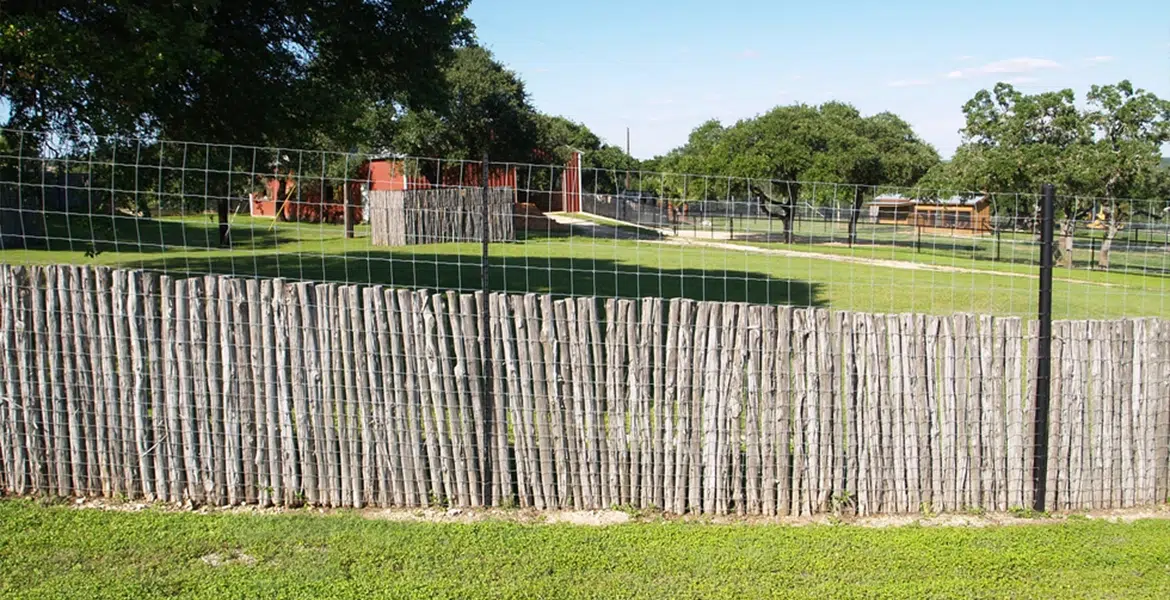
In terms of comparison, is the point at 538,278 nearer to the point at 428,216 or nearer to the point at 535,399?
the point at 428,216

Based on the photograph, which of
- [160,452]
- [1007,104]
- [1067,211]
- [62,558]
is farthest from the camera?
[1007,104]

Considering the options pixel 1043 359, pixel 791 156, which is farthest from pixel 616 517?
pixel 791 156

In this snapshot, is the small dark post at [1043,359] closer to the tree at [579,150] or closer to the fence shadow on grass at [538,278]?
the fence shadow on grass at [538,278]

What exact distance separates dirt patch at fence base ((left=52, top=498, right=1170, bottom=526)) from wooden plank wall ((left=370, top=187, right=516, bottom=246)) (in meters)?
23.6

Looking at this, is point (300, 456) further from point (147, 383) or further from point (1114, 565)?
point (1114, 565)

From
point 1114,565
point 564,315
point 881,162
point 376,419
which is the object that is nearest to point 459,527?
point 376,419

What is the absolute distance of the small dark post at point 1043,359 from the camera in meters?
6.02

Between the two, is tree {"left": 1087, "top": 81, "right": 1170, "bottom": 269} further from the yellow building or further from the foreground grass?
the foreground grass

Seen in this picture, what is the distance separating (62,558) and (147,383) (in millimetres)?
1234

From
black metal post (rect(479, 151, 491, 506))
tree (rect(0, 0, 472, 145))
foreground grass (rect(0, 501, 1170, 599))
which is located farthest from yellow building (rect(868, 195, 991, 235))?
tree (rect(0, 0, 472, 145))

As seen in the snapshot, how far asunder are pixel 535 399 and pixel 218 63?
31.4 feet

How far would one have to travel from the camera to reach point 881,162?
48.9 metres

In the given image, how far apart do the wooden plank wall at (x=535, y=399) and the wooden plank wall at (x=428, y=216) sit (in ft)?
76.7

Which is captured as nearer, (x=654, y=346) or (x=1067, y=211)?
(x=654, y=346)
